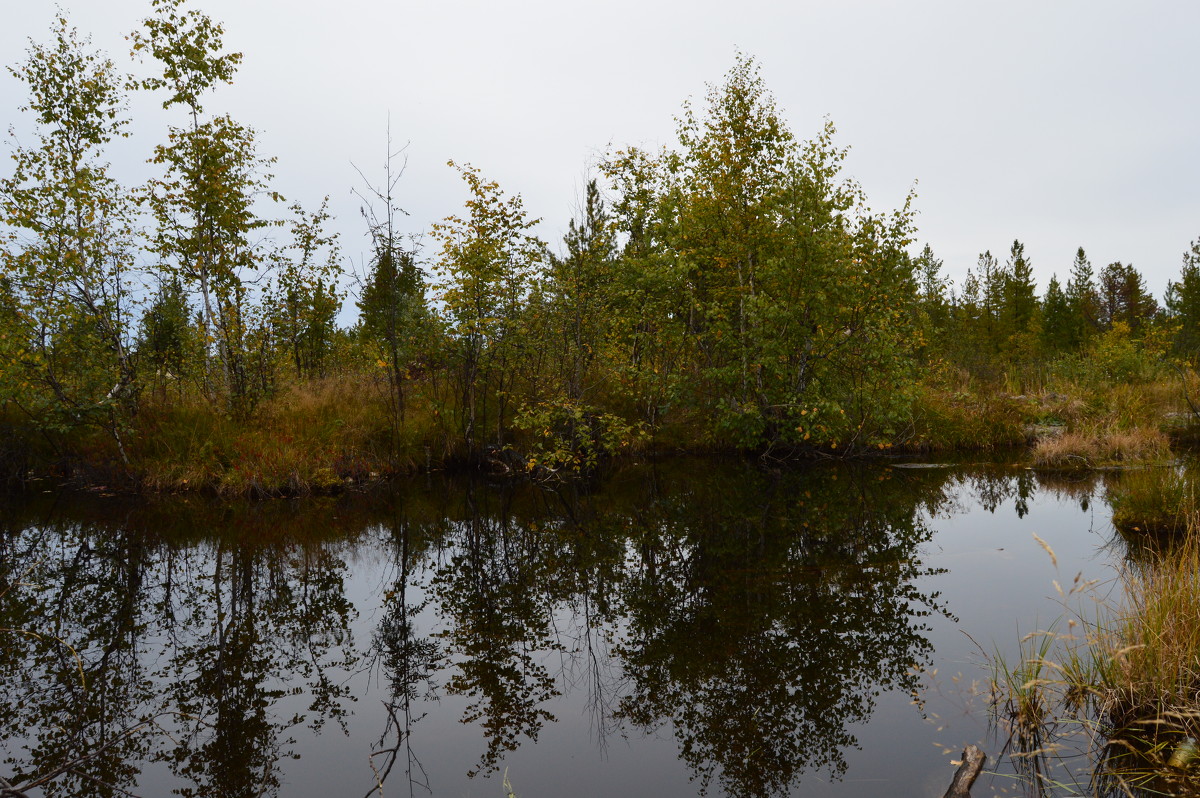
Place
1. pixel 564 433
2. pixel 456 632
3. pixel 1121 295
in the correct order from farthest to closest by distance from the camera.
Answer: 1. pixel 1121 295
2. pixel 564 433
3. pixel 456 632

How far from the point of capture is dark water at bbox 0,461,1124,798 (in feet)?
13.6

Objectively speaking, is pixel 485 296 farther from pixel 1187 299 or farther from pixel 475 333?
pixel 1187 299

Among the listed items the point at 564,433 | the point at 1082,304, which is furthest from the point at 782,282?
the point at 1082,304

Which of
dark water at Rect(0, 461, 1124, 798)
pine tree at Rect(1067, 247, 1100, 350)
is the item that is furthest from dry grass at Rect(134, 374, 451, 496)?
pine tree at Rect(1067, 247, 1100, 350)

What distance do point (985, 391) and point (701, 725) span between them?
68.5 ft

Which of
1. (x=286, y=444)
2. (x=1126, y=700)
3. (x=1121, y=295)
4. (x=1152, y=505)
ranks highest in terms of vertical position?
(x=1121, y=295)

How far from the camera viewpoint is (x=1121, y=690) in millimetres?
4207

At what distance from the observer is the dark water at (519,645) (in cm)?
414

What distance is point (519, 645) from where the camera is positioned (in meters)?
6.00

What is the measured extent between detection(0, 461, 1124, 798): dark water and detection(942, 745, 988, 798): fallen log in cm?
11

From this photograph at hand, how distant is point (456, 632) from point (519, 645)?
758mm

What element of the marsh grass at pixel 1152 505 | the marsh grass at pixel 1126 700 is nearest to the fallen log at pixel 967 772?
the marsh grass at pixel 1126 700

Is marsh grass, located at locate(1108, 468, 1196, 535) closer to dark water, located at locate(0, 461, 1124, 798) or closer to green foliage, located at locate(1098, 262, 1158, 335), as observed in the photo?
dark water, located at locate(0, 461, 1124, 798)

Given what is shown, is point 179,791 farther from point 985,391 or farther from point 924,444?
point 985,391
